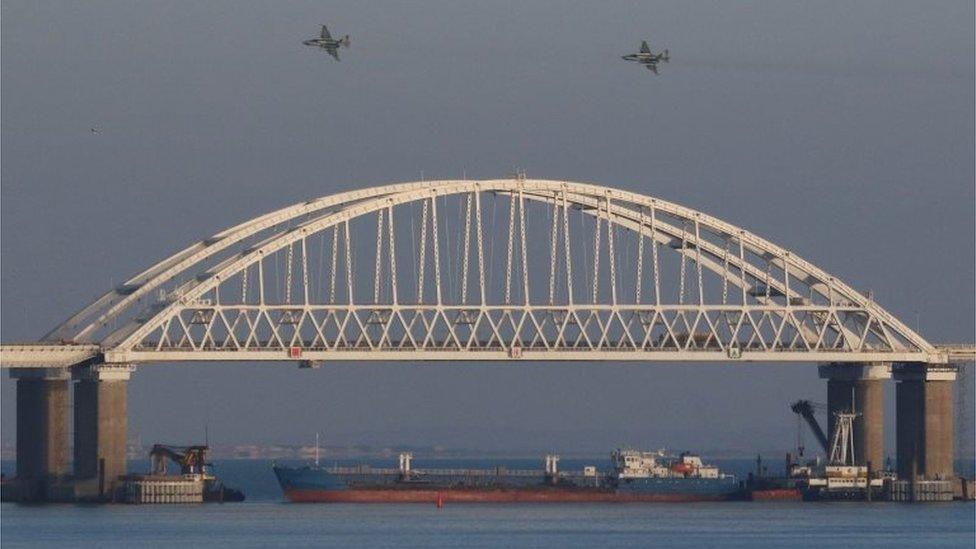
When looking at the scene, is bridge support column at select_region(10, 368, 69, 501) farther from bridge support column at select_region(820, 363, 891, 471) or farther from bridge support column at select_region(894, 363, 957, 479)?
bridge support column at select_region(894, 363, 957, 479)

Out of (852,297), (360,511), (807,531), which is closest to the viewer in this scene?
(807,531)

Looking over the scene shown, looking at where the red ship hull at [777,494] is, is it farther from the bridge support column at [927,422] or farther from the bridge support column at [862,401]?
the bridge support column at [927,422]

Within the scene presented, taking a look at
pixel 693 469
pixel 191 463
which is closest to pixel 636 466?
pixel 693 469

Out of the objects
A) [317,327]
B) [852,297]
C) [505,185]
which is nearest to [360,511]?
[317,327]

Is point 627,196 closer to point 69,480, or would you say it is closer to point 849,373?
point 849,373

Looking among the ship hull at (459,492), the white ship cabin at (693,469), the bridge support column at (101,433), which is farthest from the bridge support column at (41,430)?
the white ship cabin at (693,469)
